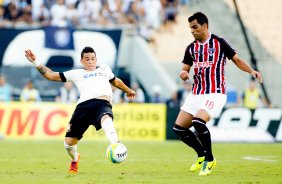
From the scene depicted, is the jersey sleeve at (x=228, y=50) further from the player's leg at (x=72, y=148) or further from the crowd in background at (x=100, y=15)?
the crowd in background at (x=100, y=15)

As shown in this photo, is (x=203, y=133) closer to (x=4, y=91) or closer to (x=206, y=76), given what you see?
(x=206, y=76)

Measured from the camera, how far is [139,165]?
1457 cm

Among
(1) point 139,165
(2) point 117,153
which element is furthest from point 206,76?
(1) point 139,165

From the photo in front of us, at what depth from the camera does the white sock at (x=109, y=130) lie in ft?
38.8

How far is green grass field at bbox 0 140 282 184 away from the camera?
38.2 feet

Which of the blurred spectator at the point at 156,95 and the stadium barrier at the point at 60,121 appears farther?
the blurred spectator at the point at 156,95

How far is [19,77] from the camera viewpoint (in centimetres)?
2731

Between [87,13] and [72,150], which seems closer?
[72,150]

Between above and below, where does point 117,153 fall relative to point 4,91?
above

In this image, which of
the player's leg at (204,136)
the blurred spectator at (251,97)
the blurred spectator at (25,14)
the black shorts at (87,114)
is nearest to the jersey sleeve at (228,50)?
the player's leg at (204,136)

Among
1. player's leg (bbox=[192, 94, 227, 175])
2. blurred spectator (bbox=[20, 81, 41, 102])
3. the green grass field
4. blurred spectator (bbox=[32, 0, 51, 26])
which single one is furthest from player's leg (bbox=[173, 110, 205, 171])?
blurred spectator (bbox=[32, 0, 51, 26])

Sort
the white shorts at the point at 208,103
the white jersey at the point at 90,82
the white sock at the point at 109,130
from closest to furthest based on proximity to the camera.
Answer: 1. the white sock at the point at 109,130
2. the white jersey at the point at 90,82
3. the white shorts at the point at 208,103

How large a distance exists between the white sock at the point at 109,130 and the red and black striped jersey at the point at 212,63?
1.69 m

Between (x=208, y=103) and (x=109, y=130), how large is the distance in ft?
5.70
